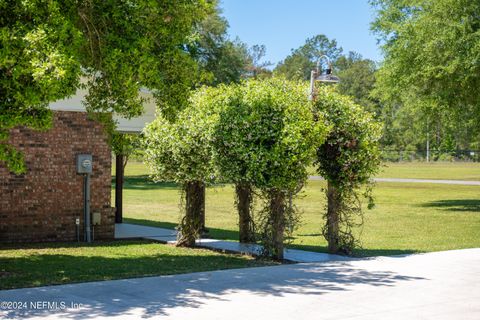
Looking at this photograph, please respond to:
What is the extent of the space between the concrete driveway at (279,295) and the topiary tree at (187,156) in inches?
120

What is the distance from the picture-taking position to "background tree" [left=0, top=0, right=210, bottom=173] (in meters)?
10.3

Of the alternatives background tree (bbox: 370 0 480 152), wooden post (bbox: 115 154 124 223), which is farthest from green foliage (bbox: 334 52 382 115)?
wooden post (bbox: 115 154 124 223)

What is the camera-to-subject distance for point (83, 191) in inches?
666

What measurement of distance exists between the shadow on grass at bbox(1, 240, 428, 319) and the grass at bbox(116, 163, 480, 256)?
7.05 ft

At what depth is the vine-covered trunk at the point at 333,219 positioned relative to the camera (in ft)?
48.8

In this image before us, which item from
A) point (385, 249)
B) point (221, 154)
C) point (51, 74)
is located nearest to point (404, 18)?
point (385, 249)

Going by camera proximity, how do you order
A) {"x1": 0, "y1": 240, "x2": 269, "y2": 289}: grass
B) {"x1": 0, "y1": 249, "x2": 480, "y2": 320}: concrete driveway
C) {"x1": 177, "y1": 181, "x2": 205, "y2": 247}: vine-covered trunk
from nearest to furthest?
{"x1": 0, "y1": 249, "x2": 480, "y2": 320}: concrete driveway < {"x1": 0, "y1": 240, "x2": 269, "y2": 289}: grass < {"x1": 177, "y1": 181, "x2": 205, "y2": 247}: vine-covered trunk

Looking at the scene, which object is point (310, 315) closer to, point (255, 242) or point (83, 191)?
point (255, 242)

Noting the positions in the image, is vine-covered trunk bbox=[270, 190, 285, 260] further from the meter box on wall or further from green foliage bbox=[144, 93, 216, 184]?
the meter box on wall

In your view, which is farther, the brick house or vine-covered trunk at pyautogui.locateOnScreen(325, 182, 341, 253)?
the brick house

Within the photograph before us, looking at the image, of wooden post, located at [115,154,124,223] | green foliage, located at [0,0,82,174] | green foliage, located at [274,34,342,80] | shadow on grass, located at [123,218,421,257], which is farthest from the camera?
green foliage, located at [274,34,342,80]

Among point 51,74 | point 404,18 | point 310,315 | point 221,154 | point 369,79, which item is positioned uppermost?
point 369,79

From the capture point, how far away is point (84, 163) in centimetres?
1667

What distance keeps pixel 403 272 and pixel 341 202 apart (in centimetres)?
287
